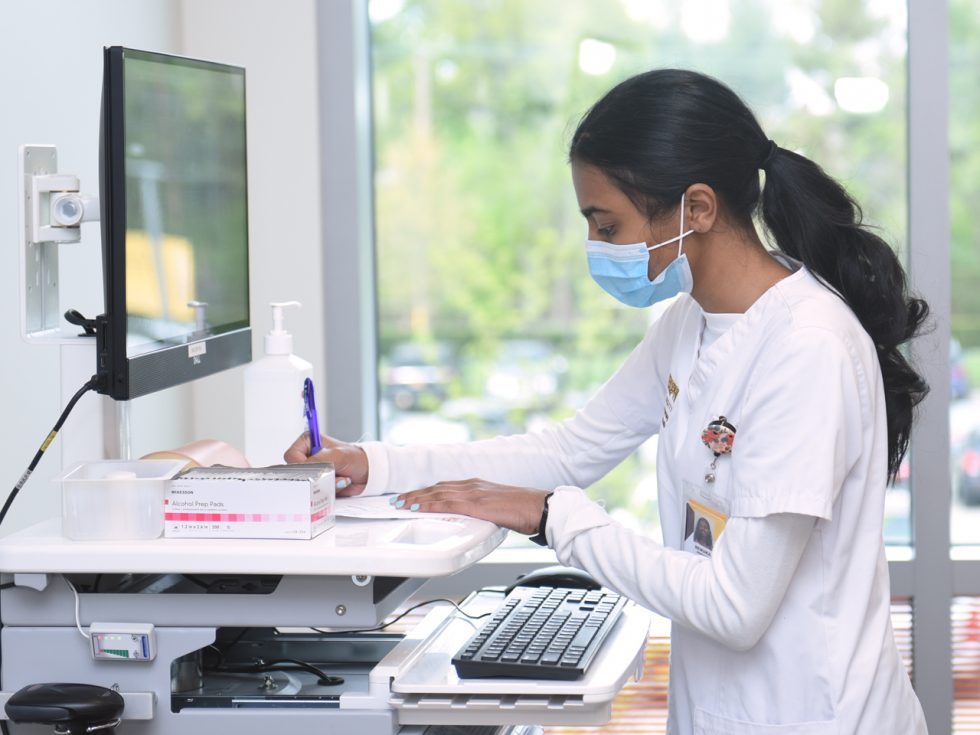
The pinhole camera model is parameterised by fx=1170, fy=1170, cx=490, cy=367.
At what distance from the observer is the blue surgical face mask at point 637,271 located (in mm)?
1392

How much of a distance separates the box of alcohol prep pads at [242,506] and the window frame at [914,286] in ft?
3.87

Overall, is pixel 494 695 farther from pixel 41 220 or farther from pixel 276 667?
pixel 41 220

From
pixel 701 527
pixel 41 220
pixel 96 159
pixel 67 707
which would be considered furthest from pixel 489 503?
pixel 96 159

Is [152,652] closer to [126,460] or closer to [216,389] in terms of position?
[126,460]

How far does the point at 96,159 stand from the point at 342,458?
82cm

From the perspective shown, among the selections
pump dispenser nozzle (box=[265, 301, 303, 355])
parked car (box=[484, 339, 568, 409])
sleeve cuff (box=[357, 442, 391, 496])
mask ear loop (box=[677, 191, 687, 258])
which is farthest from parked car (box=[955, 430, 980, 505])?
pump dispenser nozzle (box=[265, 301, 303, 355])

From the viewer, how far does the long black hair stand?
1.34 m

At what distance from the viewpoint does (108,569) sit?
1120 millimetres

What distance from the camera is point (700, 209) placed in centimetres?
137

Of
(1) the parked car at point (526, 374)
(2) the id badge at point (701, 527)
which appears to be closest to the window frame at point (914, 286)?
(1) the parked car at point (526, 374)

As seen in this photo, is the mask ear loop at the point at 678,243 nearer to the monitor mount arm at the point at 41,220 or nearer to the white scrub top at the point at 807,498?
the white scrub top at the point at 807,498

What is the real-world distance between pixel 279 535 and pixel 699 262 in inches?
23.6

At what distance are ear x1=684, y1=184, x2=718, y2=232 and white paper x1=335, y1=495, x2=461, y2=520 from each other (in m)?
0.44

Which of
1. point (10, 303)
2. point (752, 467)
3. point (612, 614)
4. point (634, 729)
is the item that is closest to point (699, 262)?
point (752, 467)
